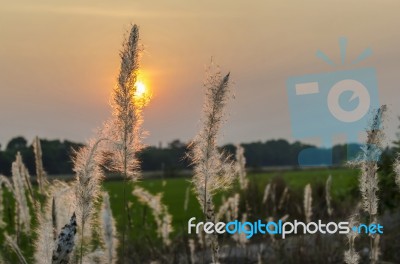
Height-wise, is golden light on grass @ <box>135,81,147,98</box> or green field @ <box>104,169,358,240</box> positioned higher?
golden light on grass @ <box>135,81,147,98</box>

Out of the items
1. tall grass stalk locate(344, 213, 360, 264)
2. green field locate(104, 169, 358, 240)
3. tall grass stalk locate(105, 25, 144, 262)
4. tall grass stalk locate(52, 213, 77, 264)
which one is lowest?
green field locate(104, 169, 358, 240)

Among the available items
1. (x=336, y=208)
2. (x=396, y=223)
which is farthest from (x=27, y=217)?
(x=336, y=208)

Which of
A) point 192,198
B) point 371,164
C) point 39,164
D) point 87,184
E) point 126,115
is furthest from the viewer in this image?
point 192,198

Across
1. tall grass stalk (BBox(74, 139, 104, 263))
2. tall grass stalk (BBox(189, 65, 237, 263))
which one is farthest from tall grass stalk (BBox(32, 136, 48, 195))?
tall grass stalk (BBox(74, 139, 104, 263))

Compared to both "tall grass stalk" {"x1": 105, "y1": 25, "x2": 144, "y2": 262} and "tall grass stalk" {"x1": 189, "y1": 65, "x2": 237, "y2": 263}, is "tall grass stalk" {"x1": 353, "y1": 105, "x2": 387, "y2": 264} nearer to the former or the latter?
"tall grass stalk" {"x1": 189, "y1": 65, "x2": 237, "y2": 263}

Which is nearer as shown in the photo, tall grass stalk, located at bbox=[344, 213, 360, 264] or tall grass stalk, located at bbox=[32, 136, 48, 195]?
tall grass stalk, located at bbox=[344, 213, 360, 264]

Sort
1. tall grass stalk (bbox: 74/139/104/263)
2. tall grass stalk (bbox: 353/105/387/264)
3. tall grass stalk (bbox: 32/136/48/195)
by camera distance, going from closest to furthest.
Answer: tall grass stalk (bbox: 74/139/104/263) < tall grass stalk (bbox: 353/105/387/264) < tall grass stalk (bbox: 32/136/48/195)

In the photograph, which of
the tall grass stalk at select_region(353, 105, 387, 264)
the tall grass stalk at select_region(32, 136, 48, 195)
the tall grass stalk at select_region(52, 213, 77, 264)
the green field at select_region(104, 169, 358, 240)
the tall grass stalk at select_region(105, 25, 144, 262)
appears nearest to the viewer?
the tall grass stalk at select_region(52, 213, 77, 264)

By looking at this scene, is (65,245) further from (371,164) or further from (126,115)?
(371,164)

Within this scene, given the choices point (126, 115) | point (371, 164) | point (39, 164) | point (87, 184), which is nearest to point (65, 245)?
point (87, 184)

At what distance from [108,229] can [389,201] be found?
408 inches

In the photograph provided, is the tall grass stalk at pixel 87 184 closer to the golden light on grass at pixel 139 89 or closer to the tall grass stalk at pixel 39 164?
the golden light on grass at pixel 139 89

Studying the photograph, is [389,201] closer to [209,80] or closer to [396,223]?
[396,223]

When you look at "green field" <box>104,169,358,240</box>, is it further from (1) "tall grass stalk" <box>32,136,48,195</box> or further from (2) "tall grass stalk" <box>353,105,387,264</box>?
(2) "tall grass stalk" <box>353,105,387,264</box>
